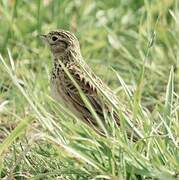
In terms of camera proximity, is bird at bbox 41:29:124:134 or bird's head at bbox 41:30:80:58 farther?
bird's head at bbox 41:30:80:58

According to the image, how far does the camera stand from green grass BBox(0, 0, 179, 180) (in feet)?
17.2

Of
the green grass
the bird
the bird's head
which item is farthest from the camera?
the bird's head

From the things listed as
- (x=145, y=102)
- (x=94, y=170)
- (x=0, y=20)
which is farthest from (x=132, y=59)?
(x=94, y=170)

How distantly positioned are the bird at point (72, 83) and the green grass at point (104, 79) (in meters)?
0.16

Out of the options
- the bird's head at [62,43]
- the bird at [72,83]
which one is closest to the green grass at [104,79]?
the bird at [72,83]

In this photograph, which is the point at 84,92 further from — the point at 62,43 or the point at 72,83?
the point at 62,43

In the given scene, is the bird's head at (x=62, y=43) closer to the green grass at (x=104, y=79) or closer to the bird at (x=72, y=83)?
the bird at (x=72, y=83)

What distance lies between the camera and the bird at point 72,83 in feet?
21.4

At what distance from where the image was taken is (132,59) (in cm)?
852

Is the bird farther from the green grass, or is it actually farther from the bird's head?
the green grass

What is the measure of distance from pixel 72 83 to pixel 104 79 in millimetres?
1441

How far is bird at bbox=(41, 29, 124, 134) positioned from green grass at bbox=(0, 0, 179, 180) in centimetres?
16

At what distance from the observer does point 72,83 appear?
6.88 meters

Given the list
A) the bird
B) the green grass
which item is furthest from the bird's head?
the green grass
